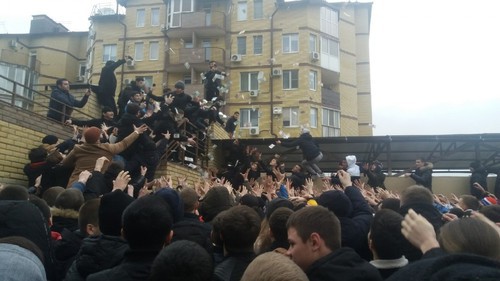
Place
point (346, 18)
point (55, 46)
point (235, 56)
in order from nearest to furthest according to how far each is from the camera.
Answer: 1. point (235, 56)
2. point (346, 18)
3. point (55, 46)

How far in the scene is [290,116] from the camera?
32.1 meters

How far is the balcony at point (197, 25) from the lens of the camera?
3284cm

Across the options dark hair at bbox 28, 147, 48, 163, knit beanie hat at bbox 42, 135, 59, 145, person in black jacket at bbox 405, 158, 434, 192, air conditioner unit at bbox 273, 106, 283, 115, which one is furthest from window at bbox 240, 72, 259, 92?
dark hair at bbox 28, 147, 48, 163

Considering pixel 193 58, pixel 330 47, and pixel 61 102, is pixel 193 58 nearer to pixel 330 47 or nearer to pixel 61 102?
pixel 330 47

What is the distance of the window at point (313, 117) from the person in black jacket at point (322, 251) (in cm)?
2929

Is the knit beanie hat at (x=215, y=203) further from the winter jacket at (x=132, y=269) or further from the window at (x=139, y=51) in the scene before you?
the window at (x=139, y=51)

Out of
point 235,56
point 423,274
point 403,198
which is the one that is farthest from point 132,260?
point 235,56

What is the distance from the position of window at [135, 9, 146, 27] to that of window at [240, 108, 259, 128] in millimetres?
11316

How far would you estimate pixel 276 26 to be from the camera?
33.5 metres

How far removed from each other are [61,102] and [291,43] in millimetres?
24454

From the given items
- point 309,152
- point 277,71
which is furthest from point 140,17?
point 309,152

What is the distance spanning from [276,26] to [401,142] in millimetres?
18596

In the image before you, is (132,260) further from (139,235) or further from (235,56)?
(235,56)

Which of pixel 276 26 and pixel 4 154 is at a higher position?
pixel 276 26
